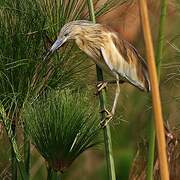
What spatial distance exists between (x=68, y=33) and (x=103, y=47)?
71 mm

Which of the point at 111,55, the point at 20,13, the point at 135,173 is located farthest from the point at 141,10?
the point at 135,173

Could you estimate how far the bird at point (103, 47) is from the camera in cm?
110

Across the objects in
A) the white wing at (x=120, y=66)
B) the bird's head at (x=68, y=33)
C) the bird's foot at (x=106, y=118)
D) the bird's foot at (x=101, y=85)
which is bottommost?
the bird's foot at (x=106, y=118)

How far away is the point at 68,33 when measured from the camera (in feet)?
3.60

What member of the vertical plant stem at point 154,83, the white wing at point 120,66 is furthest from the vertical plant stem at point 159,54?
the vertical plant stem at point 154,83

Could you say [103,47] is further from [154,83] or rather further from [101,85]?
[154,83]

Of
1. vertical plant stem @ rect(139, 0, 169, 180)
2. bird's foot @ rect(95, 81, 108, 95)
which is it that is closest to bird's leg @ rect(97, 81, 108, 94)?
bird's foot @ rect(95, 81, 108, 95)

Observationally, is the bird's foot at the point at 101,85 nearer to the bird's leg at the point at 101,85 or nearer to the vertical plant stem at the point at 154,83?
the bird's leg at the point at 101,85

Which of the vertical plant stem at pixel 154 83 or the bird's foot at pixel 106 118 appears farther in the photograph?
the bird's foot at pixel 106 118

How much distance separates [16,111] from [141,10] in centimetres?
48

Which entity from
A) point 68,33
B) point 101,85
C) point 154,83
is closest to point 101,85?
point 101,85

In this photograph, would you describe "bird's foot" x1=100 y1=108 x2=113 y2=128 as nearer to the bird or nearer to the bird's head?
the bird

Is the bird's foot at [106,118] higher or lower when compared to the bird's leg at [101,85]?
lower

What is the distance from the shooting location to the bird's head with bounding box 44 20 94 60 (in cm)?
108
